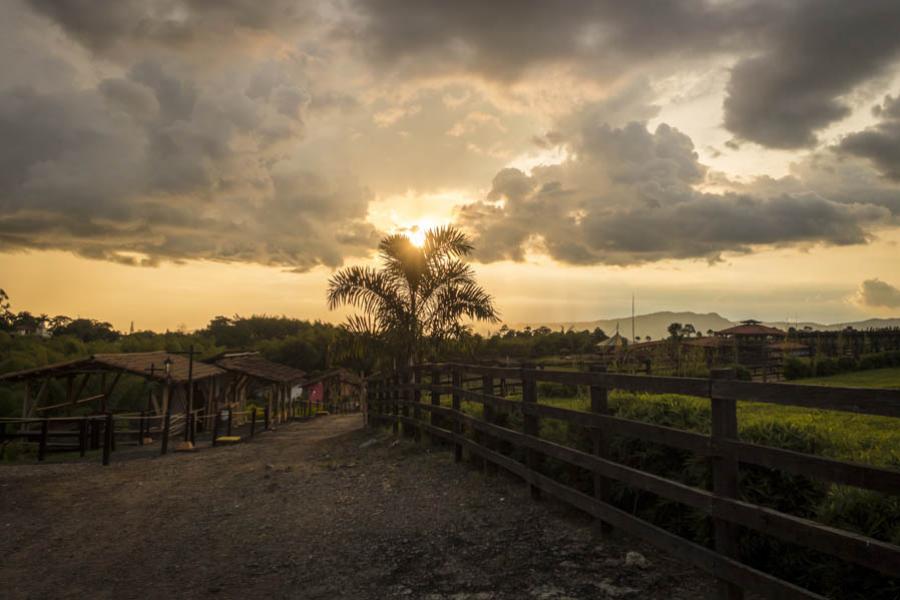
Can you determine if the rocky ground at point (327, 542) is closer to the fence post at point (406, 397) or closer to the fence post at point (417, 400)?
the fence post at point (417, 400)

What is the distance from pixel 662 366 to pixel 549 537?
2235 cm

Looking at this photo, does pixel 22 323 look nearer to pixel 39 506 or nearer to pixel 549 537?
pixel 39 506

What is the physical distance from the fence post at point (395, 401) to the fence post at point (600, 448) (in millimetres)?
8554

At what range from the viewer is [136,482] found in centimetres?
1127

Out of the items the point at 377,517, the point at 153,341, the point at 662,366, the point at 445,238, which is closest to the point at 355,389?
the point at 153,341

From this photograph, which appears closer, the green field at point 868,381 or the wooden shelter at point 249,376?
the green field at point 868,381

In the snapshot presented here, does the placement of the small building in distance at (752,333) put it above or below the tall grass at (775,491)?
above

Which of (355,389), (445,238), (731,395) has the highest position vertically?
(445,238)

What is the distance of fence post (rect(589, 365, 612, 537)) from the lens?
5.36 metres

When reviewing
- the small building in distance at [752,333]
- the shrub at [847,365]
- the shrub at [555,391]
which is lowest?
the shrub at [555,391]

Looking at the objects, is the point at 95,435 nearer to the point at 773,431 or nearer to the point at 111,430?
the point at 111,430

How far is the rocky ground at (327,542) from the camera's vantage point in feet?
15.8

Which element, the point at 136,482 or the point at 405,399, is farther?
the point at 405,399

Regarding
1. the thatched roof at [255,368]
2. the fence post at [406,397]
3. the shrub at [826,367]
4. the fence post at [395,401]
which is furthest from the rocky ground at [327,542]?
the shrub at [826,367]
